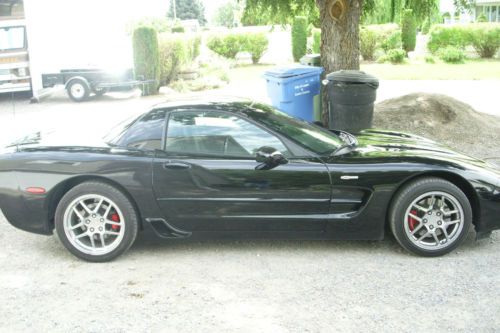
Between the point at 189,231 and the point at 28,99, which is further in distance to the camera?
the point at 28,99

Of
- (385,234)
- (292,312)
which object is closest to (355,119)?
(385,234)

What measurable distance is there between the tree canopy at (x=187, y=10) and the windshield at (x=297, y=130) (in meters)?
59.9

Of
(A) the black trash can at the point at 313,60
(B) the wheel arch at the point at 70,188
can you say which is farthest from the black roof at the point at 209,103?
(A) the black trash can at the point at 313,60

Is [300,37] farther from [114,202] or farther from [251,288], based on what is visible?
[251,288]

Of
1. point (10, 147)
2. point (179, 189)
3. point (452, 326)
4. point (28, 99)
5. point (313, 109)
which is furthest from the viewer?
point (28, 99)

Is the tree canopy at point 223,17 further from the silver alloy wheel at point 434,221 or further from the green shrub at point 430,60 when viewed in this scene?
the silver alloy wheel at point 434,221

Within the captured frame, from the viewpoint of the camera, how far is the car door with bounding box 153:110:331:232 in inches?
185

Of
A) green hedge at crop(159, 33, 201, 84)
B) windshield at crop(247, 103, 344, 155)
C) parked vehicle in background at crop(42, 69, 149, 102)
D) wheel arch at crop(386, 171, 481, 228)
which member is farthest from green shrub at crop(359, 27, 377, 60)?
wheel arch at crop(386, 171, 481, 228)

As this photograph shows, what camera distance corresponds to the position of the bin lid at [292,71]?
9414mm

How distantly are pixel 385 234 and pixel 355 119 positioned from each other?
400 centimetres

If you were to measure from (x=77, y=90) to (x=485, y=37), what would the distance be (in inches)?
677

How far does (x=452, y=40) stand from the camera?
26.2 meters

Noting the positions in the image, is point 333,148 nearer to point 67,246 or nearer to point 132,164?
point 132,164

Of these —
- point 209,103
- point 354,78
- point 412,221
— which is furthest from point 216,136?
point 354,78
